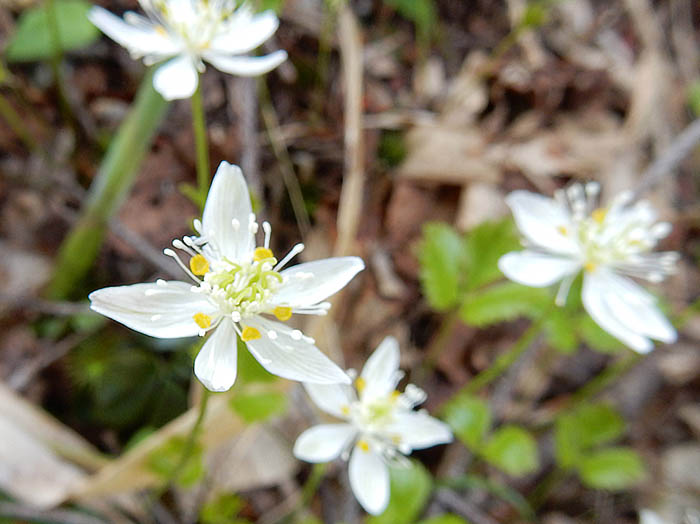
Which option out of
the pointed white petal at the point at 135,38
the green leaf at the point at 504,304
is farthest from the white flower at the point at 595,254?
the pointed white petal at the point at 135,38

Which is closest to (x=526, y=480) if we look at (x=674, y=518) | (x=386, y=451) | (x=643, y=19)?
(x=674, y=518)

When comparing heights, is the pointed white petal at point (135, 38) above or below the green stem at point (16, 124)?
above

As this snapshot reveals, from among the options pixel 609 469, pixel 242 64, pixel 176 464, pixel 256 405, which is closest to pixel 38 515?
pixel 176 464

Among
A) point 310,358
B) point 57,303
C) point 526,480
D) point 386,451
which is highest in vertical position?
point 310,358

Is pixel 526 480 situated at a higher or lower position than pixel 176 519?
lower

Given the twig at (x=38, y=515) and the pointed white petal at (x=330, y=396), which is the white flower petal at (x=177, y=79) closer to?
the pointed white petal at (x=330, y=396)

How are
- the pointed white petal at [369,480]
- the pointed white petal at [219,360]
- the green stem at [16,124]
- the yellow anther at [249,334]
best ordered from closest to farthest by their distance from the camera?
1. the pointed white petal at [219,360]
2. the yellow anther at [249,334]
3. the pointed white petal at [369,480]
4. the green stem at [16,124]

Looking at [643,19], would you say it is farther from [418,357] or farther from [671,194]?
[418,357]

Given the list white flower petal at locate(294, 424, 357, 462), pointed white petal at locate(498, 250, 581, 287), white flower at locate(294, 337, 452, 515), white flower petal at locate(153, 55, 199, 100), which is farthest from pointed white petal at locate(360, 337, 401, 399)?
white flower petal at locate(153, 55, 199, 100)

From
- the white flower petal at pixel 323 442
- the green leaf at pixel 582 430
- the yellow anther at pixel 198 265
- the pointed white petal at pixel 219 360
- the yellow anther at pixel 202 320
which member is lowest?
the green leaf at pixel 582 430
